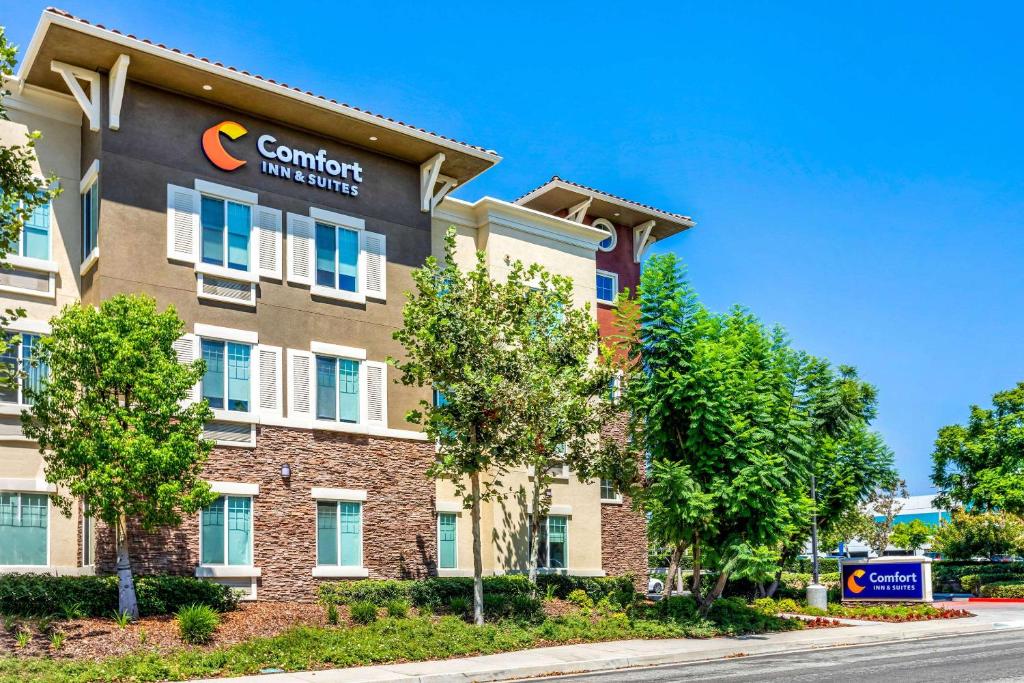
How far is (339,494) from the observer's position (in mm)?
27609

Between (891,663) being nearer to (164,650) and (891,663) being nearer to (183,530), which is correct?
(164,650)

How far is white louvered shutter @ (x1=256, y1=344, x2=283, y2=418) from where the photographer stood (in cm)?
2669

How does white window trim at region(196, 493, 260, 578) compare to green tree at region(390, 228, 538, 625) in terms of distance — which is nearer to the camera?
green tree at region(390, 228, 538, 625)

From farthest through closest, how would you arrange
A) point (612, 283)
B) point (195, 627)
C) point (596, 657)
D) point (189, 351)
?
1. point (612, 283)
2. point (189, 351)
3. point (596, 657)
4. point (195, 627)

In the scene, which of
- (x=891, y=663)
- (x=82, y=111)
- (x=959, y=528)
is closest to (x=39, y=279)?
(x=82, y=111)

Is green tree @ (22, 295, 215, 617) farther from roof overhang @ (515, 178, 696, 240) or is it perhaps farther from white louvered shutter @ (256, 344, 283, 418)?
roof overhang @ (515, 178, 696, 240)

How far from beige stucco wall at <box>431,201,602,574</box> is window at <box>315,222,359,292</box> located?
3.27 m

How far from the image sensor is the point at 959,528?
5328 centimetres

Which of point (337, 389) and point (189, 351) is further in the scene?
point (337, 389)

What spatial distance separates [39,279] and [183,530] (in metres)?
6.86

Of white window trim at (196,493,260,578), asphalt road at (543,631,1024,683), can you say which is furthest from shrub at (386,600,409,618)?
asphalt road at (543,631,1024,683)

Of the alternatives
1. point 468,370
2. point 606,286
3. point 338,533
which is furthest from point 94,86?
point 606,286

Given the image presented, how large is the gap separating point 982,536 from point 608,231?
2771 cm

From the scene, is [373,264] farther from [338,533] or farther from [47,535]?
[47,535]
